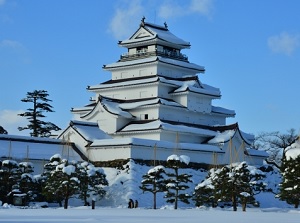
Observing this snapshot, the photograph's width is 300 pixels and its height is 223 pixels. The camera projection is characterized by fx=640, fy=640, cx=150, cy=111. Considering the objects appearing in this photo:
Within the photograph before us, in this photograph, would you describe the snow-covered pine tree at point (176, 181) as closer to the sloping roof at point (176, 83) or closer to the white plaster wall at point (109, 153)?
the white plaster wall at point (109, 153)

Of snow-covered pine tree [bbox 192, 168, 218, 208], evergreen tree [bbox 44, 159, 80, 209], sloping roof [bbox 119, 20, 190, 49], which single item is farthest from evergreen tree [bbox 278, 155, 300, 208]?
sloping roof [bbox 119, 20, 190, 49]

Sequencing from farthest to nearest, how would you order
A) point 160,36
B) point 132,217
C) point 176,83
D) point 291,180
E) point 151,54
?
point 160,36 → point 151,54 → point 176,83 → point 291,180 → point 132,217

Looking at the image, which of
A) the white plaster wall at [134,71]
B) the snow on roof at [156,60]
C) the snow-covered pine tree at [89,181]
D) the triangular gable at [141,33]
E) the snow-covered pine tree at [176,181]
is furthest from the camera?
the triangular gable at [141,33]

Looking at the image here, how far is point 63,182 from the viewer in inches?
1401

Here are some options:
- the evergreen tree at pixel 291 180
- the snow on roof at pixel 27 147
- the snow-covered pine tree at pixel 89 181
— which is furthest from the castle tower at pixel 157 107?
the evergreen tree at pixel 291 180

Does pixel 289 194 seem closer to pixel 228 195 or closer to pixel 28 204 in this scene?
pixel 228 195

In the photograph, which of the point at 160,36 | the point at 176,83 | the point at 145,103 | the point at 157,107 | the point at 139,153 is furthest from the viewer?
the point at 160,36

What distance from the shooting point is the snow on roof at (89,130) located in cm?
4566

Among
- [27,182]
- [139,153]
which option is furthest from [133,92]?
[27,182]

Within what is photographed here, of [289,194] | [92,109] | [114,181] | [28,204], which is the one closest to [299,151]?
[289,194]

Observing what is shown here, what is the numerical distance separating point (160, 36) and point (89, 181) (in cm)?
1922

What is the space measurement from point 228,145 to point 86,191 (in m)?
14.9

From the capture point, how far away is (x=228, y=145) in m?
48.3

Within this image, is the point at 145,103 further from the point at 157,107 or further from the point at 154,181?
the point at 154,181
